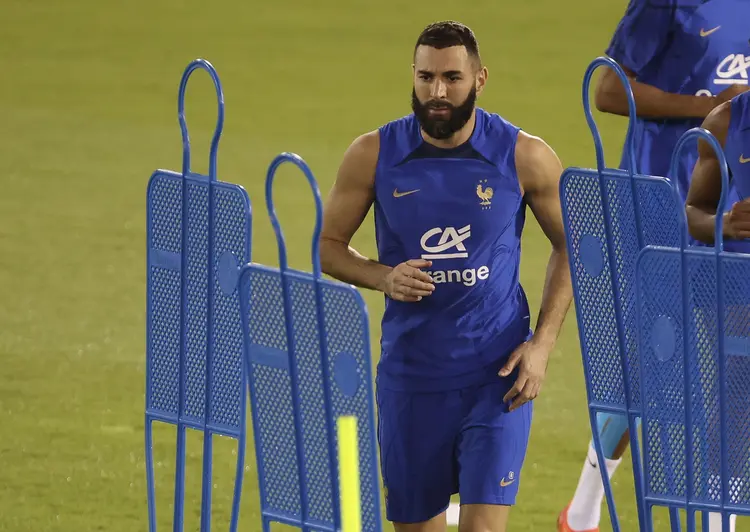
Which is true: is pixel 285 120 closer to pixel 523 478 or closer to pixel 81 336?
pixel 81 336

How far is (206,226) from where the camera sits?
179 inches

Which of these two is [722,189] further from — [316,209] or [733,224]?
[316,209]

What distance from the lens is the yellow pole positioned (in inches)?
133

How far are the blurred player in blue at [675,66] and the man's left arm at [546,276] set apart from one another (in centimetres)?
94

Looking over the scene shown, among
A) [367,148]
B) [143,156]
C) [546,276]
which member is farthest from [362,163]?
[143,156]

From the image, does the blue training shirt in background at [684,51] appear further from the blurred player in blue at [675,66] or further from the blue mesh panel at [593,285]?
the blue mesh panel at [593,285]

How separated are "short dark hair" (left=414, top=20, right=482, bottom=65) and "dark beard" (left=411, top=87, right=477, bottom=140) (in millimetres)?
130

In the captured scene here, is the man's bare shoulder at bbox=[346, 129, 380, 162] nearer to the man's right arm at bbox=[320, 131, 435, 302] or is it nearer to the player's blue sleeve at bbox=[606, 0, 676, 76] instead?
the man's right arm at bbox=[320, 131, 435, 302]

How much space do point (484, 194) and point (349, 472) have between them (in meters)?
1.80

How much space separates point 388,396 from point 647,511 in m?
1.04

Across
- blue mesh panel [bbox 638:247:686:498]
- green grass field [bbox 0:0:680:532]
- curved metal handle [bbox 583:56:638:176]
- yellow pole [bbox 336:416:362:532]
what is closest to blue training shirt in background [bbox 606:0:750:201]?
curved metal handle [bbox 583:56:638:176]

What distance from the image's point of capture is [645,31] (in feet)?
19.9

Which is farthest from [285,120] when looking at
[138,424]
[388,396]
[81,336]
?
[388,396]

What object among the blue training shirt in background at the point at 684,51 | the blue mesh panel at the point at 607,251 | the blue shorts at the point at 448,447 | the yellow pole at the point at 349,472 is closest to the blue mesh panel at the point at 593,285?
the blue mesh panel at the point at 607,251
